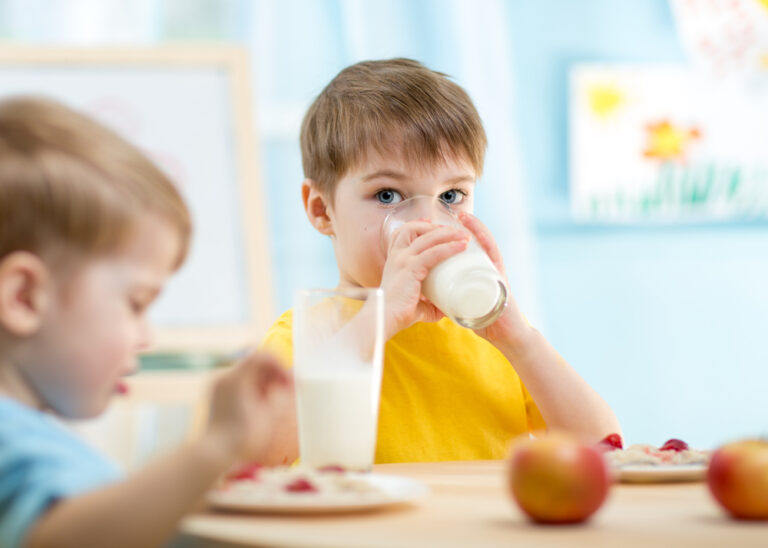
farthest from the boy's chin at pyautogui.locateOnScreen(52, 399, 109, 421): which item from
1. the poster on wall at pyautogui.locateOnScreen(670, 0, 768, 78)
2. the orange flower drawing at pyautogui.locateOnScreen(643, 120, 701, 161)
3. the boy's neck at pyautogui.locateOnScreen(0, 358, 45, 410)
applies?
the poster on wall at pyautogui.locateOnScreen(670, 0, 768, 78)

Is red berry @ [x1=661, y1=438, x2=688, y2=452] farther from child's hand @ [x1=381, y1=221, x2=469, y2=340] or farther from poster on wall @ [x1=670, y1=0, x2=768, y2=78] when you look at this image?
poster on wall @ [x1=670, y1=0, x2=768, y2=78]

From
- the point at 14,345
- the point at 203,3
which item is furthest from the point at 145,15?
the point at 14,345

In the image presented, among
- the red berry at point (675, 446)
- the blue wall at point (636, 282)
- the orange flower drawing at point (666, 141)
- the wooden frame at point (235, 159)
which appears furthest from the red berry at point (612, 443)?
the orange flower drawing at point (666, 141)

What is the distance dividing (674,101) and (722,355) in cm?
72

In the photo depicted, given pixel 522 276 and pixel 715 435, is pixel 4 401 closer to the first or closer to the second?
pixel 522 276

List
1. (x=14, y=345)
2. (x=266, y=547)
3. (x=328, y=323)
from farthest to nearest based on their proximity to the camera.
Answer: (x=328, y=323) → (x=14, y=345) → (x=266, y=547)

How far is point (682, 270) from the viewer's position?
8.25 ft

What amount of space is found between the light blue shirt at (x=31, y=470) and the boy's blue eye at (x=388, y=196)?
645 mm

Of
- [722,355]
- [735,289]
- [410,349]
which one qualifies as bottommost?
[722,355]

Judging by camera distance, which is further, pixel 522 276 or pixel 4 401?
pixel 522 276

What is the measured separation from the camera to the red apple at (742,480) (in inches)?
22.3

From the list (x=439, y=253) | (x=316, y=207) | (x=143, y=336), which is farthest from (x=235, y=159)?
(x=143, y=336)

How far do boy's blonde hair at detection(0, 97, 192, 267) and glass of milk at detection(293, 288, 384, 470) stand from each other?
21cm

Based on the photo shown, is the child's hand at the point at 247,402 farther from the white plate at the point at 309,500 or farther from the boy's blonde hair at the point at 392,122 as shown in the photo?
the boy's blonde hair at the point at 392,122
